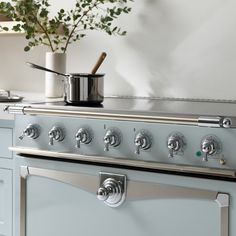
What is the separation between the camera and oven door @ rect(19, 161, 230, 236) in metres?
1.53

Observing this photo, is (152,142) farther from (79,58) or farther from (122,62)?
(79,58)

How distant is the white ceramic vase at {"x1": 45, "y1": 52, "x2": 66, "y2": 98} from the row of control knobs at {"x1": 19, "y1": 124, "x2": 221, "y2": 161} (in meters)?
0.48

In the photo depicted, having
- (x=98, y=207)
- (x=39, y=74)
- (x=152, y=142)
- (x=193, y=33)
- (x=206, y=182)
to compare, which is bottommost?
(x=98, y=207)

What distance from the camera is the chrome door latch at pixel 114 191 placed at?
1663mm

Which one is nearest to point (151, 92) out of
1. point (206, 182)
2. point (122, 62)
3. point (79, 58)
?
point (122, 62)

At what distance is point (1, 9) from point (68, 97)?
612mm

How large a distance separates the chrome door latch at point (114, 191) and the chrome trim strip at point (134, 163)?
51 millimetres

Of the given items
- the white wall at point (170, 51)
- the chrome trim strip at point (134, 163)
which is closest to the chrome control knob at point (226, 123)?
the chrome trim strip at point (134, 163)

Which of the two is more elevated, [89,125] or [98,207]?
[89,125]

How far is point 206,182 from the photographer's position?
5.01 ft

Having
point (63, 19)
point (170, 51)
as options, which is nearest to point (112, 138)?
point (170, 51)

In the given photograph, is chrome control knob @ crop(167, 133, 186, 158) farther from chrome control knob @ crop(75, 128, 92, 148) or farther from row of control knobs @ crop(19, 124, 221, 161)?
chrome control knob @ crop(75, 128, 92, 148)

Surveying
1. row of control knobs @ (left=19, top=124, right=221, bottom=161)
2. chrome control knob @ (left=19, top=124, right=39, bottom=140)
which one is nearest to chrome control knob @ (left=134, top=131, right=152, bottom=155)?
row of control knobs @ (left=19, top=124, right=221, bottom=161)

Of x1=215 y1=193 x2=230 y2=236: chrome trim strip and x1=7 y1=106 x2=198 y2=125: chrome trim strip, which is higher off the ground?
x1=7 y1=106 x2=198 y2=125: chrome trim strip
